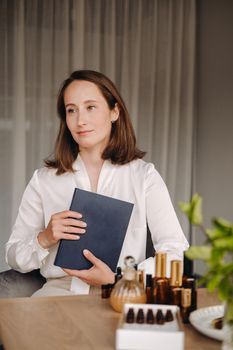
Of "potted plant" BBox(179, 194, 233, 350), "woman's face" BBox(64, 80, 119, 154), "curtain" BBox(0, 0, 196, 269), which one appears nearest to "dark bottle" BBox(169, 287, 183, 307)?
"potted plant" BBox(179, 194, 233, 350)

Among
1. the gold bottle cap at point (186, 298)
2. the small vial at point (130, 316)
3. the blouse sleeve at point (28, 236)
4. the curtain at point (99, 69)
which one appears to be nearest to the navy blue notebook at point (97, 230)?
the blouse sleeve at point (28, 236)

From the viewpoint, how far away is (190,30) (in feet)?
14.0

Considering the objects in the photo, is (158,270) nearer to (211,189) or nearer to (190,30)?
(211,189)

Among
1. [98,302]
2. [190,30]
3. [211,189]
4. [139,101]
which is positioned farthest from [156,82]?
[98,302]

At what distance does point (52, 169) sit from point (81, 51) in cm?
183

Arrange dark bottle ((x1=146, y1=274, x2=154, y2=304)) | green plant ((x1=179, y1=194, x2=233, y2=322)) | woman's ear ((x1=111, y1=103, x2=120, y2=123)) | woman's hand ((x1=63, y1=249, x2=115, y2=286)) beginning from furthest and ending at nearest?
woman's ear ((x1=111, y1=103, x2=120, y2=123)) → woman's hand ((x1=63, y1=249, x2=115, y2=286)) → dark bottle ((x1=146, y1=274, x2=154, y2=304)) → green plant ((x1=179, y1=194, x2=233, y2=322))

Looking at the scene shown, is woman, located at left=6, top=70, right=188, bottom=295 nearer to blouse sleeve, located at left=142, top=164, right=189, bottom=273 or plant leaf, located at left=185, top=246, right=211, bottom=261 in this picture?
blouse sleeve, located at left=142, top=164, right=189, bottom=273

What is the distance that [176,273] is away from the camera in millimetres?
1648

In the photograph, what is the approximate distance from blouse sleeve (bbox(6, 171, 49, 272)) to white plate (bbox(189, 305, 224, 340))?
→ 0.78 m

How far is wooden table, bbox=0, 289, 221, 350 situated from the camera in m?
1.40

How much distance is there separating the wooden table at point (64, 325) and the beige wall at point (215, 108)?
2166mm

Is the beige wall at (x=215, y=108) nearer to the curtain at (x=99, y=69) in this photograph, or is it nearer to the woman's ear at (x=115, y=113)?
the curtain at (x=99, y=69)

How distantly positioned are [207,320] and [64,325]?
1.27 feet

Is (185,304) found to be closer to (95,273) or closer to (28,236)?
(95,273)
